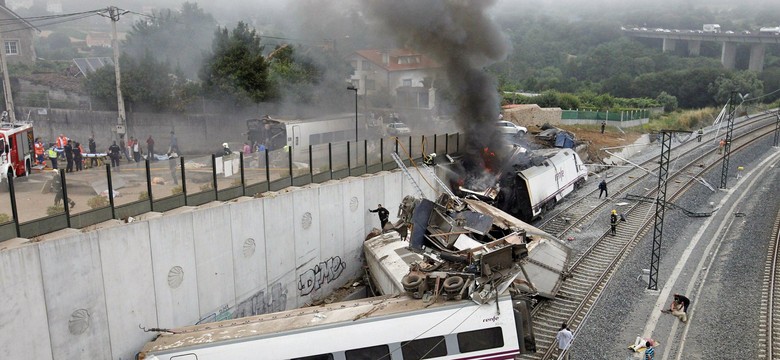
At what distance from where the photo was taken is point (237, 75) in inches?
1593

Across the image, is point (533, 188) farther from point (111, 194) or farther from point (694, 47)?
point (694, 47)

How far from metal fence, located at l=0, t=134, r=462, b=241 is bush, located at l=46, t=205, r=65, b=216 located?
19 millimetres

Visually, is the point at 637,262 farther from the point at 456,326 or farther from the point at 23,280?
the point at 23,280

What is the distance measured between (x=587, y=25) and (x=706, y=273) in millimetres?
131564

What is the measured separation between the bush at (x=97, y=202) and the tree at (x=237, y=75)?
26.6 meters

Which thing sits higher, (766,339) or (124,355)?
(124,355)

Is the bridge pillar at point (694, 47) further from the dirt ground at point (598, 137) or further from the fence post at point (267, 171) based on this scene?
the fence post at point (267, 171)

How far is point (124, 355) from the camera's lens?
14.3m

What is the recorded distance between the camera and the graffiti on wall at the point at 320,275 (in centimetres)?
2056

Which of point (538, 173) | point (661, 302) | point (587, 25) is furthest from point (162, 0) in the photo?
point (661, 302)

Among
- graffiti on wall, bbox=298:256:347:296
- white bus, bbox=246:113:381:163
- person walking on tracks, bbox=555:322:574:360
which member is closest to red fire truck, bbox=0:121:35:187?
graffiti on wall, bbox=298:256:347:296

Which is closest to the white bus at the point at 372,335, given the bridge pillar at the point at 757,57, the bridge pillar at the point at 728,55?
the bridge pillar at the point at 757,57

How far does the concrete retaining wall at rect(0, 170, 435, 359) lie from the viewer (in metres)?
12.3

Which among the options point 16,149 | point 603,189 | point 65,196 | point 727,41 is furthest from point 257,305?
point 727,41
